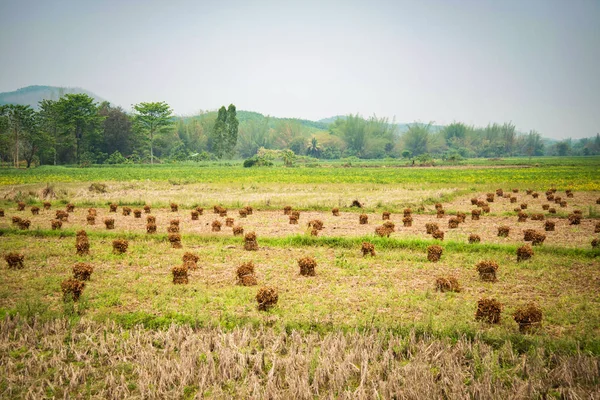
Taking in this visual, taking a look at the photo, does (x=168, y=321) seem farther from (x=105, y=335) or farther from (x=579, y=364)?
(x=579, y=364)

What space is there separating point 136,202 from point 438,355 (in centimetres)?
2141

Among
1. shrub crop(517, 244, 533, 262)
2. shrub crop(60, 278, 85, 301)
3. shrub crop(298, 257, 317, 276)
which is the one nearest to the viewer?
shrub crop(60, 278, 85, 301)

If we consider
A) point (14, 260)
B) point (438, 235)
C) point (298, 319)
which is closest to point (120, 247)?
point (14, 260)

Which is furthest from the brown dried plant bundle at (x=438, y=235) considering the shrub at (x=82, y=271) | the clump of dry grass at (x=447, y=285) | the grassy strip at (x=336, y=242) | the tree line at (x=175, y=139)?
the tree line at (x=175, y=139)

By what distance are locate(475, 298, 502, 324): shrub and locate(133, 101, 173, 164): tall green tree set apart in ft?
268

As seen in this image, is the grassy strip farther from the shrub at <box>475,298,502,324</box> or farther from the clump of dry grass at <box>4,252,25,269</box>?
the shrub at <box>475,298,502,324</box>

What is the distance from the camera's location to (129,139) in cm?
8594

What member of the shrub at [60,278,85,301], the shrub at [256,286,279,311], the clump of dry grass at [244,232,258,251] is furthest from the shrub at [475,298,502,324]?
the shrub at [60,278,85,301]

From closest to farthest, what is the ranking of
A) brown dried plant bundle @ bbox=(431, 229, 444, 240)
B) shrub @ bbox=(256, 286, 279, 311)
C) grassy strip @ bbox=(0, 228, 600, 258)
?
1. shrub @ bbox=(256, 286, 279, 311)
2. grassy strip @ bbox=(0, 228, 600, 258)
3. brown dried plant bundle @ bbox=(431, 229, 444, 240)

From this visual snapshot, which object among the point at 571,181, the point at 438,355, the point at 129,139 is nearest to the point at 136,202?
the point at 438,355

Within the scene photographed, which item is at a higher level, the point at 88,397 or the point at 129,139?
the point at 129,139

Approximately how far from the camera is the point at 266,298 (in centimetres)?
781

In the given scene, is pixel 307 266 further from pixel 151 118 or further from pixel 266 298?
pixel 151 118

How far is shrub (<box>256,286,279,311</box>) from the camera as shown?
7812 millimetres
